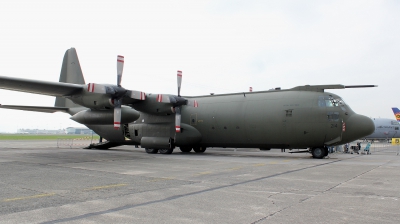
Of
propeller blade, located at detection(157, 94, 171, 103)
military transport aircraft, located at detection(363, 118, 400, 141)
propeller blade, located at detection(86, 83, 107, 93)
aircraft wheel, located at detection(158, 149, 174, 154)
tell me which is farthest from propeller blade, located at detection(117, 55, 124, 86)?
military transport aircraft, located at detection(363, 118, 400, 141)

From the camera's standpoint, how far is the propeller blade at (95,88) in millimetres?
15508

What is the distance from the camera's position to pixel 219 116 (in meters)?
20.3

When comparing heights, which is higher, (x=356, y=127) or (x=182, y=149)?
(x=356, y=127)

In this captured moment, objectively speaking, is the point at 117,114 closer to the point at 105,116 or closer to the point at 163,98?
the point at 105,116

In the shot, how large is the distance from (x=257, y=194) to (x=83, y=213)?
3726 millimetres

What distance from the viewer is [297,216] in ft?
17.1

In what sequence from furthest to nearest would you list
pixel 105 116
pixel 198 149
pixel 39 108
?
pixel 198 149 < pixel 39 108 < pixel 105 116

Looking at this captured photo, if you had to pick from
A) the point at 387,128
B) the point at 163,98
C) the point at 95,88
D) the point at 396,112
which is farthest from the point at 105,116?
the point at 396,112

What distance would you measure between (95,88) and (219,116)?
8.06 m

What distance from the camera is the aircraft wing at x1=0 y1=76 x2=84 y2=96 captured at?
1449 centimetres

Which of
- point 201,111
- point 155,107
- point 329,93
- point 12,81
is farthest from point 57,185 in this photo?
point 329,93

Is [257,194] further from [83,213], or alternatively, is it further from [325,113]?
[325,113]

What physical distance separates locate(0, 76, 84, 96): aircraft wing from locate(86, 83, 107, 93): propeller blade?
106cm

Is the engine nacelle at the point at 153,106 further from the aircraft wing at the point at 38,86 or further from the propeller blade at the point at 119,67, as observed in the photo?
the aircraft wing at the point at 38,86
